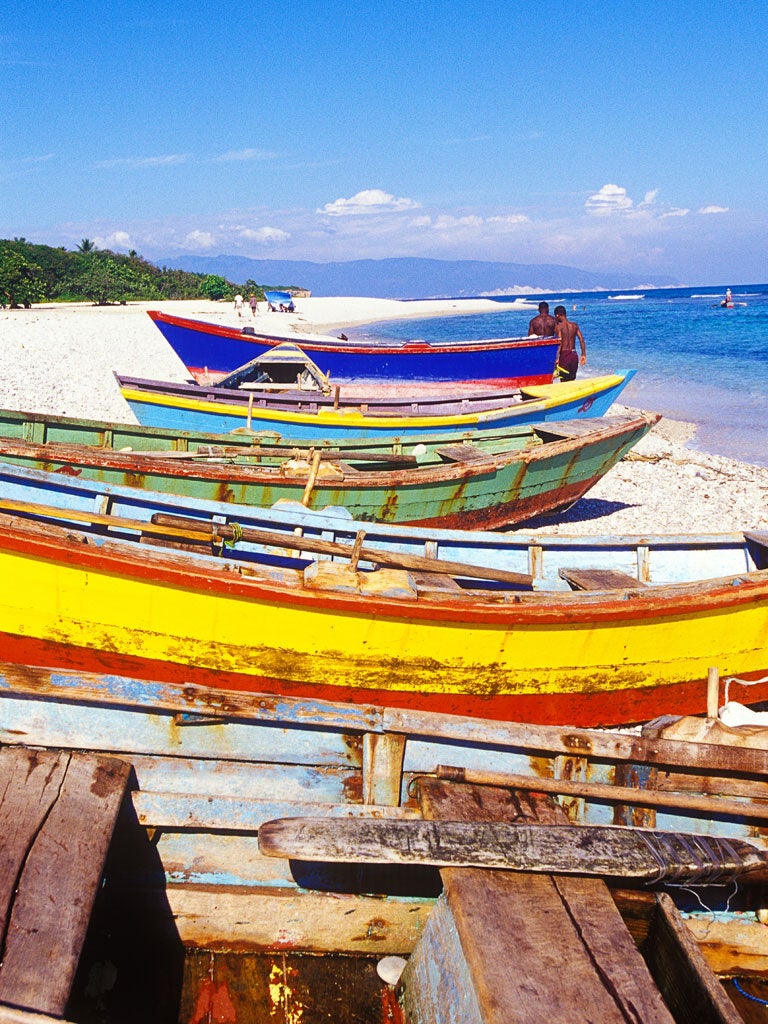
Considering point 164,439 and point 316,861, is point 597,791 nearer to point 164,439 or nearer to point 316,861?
point 316,861

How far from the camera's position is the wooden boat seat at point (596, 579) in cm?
623

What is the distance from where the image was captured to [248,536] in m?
6.01

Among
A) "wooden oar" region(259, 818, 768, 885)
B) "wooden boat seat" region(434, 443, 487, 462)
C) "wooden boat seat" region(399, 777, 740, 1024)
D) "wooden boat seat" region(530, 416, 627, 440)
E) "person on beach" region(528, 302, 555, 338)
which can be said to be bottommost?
"wooden boat seat" region(399, 777, 740, 1024)

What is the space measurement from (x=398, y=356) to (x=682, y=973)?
1531 cm

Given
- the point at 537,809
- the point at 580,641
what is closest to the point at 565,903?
the point at 537,809

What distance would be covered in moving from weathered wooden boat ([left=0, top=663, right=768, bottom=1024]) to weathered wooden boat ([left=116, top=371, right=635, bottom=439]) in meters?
7.71

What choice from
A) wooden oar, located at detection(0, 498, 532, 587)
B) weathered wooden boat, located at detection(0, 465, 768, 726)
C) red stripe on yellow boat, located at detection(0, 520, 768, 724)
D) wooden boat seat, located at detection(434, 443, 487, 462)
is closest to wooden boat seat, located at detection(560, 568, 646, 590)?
weathered wooden boat, located at detection(0, 465, 768, 726)

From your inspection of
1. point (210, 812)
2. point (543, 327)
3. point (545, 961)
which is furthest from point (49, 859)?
point (543, 327)

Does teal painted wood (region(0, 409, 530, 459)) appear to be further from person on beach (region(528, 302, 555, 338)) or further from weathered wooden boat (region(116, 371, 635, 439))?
person on beach (region(528, 302, 555, 338))

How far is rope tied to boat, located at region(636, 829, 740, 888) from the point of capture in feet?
10.1

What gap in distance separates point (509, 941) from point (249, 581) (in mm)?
2874

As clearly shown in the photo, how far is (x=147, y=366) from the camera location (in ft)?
80.1

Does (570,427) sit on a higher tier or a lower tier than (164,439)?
higher

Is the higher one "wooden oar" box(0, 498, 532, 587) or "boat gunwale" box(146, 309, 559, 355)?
"boat gunwale" box(146, 309, 559, 355)
